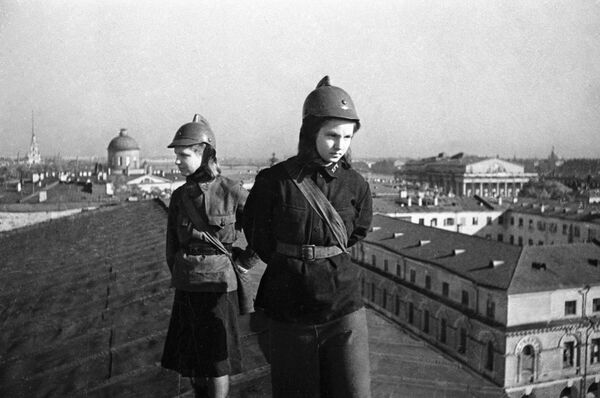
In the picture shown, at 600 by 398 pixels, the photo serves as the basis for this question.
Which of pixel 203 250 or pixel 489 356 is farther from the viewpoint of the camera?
pixel 489 356

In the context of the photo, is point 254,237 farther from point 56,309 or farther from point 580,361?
point 580,361

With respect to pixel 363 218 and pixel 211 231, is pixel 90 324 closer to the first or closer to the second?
pixel 211 231

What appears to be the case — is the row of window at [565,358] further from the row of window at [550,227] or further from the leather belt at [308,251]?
the row of window at [550,227]

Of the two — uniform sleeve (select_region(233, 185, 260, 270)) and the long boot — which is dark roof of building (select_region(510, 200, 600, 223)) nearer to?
uniform sleeve (select_region(233, 185, 260, 270))

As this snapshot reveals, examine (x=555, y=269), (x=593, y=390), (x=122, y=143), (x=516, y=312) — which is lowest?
(x=593, y=390)

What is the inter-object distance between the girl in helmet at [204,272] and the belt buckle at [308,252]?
0.92m

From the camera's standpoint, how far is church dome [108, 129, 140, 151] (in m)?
90.9

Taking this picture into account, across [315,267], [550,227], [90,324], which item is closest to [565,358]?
[90,324]

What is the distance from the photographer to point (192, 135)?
4.29 meters

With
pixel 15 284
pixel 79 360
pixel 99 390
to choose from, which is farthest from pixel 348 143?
pixel 15 284

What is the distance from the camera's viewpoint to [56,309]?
8.16m

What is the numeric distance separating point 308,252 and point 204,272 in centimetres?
119

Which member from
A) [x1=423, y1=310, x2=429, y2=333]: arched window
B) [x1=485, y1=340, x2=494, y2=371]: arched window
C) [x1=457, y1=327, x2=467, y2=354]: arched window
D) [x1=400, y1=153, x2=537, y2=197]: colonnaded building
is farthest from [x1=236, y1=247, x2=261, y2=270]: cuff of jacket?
[x1=400, y1=153, x2=537, y2=197]: colonnaded building

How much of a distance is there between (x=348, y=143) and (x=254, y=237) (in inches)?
29.2
